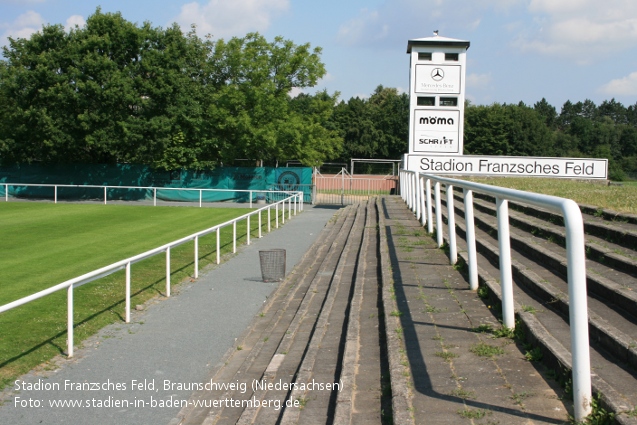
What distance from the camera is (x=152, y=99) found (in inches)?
1549

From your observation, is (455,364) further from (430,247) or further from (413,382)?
(430,247)

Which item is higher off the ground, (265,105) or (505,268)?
(265,105)

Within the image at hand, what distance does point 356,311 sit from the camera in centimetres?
677

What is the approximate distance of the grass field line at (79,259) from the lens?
8062 millimetres

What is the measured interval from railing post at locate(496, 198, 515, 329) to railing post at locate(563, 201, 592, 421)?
1599 millimetres

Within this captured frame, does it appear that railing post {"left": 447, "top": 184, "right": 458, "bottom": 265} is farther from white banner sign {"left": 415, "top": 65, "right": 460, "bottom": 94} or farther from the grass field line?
white banner sign {"left": 415, "top": 65, "right": 460, "bottom": 94}

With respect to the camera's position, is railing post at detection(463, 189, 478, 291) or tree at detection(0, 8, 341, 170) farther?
tree at detection(0, 8, 341, 170)

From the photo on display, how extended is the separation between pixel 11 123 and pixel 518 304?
131ft

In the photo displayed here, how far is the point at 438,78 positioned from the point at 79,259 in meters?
15.2

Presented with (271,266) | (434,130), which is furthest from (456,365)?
(434,130)

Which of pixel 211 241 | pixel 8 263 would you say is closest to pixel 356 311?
pixel 8 263

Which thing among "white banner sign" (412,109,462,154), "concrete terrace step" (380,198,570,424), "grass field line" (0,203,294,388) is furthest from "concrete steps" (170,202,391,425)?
"white banner sign" (412,109,462,154)

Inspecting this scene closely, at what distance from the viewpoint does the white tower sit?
24.4 metres

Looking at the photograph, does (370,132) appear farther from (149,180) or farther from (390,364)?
(390,364)
